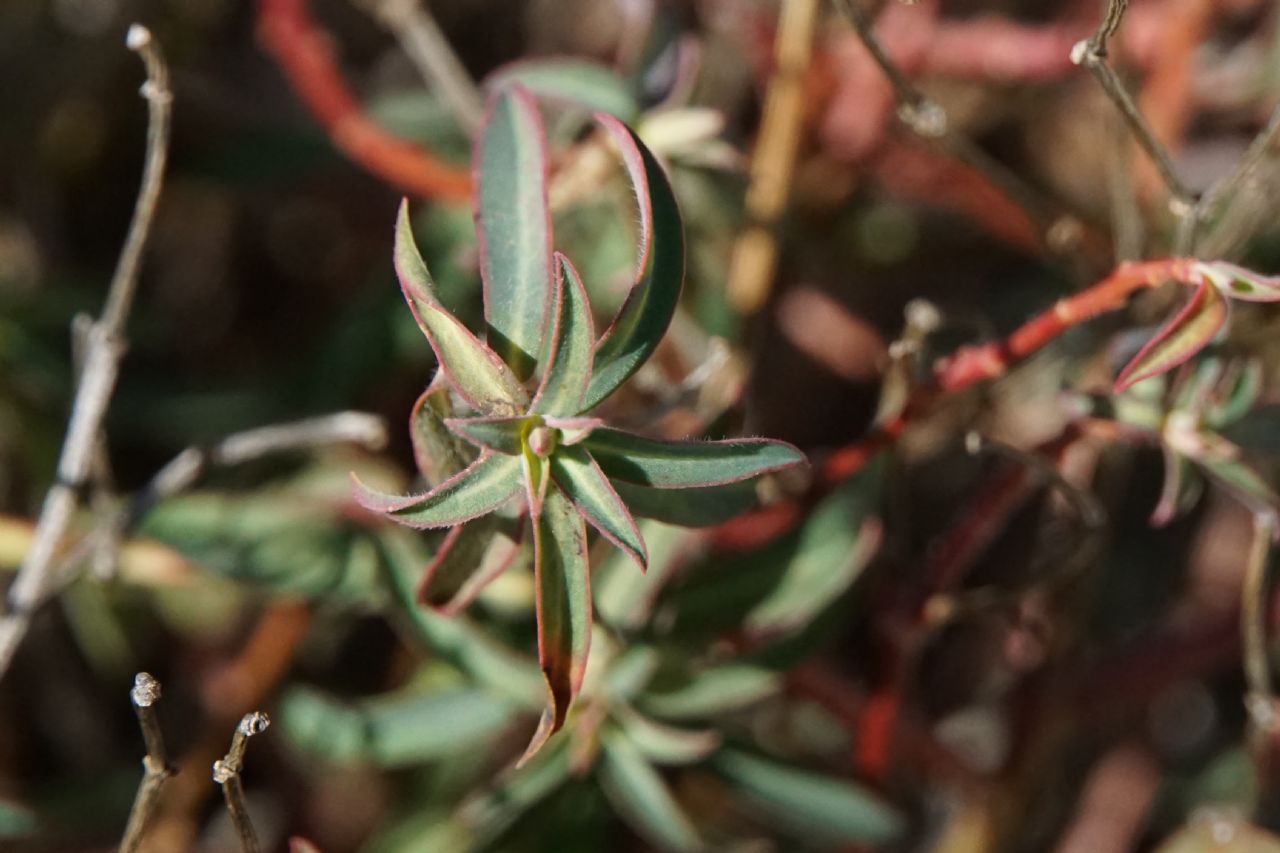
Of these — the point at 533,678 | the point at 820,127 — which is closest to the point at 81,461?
the point at 533,678

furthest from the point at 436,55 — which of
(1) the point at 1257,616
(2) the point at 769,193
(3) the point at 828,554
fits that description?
(1) the point at 1257,616

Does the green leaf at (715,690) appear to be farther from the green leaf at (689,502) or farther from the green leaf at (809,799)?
the green leaf at (689,502)

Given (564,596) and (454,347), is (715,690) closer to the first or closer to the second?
(564,596)

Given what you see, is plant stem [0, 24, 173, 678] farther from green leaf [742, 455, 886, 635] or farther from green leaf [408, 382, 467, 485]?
green leaf [742, 455, 886, 635]

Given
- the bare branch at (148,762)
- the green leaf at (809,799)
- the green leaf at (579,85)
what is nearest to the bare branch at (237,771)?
the bare branch at (148,762)

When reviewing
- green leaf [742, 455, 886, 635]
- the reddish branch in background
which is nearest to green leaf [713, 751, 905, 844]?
green leaf [742, 455, 886, 635]

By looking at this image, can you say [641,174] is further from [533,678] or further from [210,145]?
[210,145]
